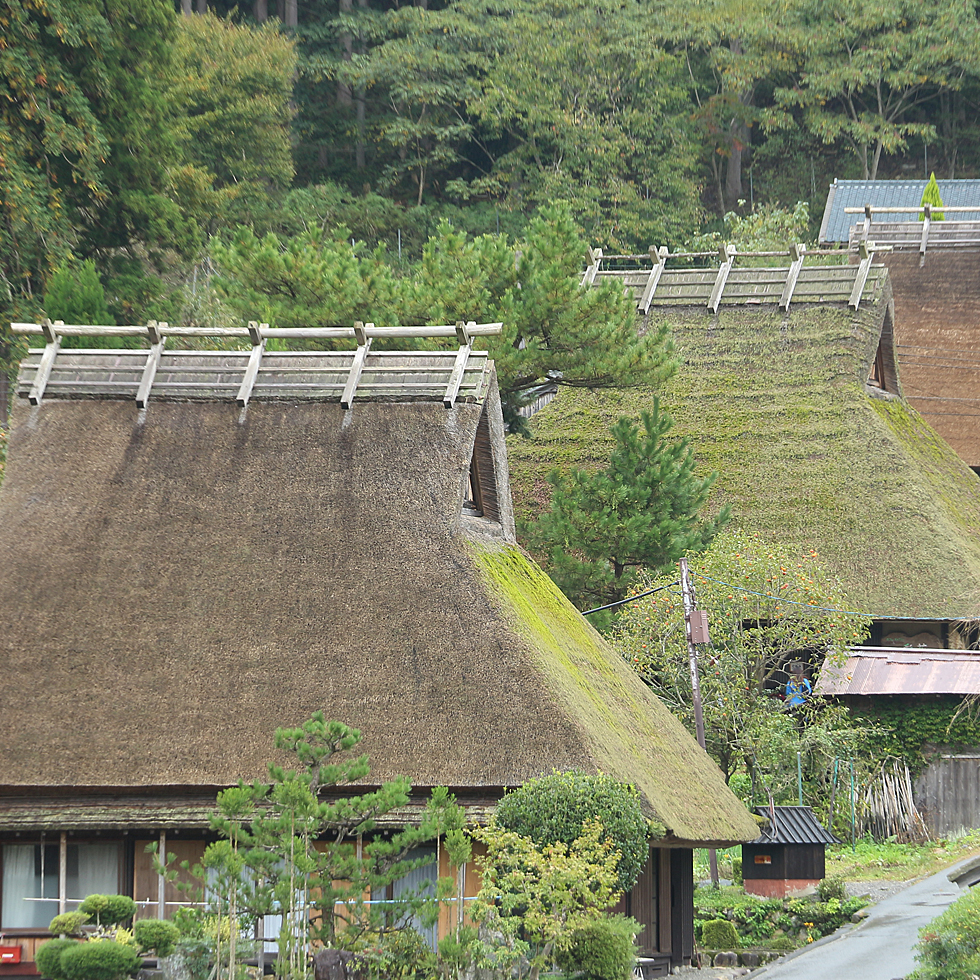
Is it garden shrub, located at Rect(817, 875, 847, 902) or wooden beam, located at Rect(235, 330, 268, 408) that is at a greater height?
wooden beam, located at Rect(235, 330, 268, 408)

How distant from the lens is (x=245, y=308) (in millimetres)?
28484

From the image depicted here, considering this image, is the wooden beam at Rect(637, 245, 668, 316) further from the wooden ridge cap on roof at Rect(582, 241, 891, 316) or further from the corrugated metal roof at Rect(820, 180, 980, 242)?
the corrugated metal roof at Rect(820, 180, 980, 242)

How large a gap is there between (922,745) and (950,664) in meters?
1.64

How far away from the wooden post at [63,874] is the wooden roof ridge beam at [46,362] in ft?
23.1

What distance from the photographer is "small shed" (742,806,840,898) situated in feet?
82.6

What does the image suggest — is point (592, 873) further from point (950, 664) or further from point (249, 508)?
point (950, 664)

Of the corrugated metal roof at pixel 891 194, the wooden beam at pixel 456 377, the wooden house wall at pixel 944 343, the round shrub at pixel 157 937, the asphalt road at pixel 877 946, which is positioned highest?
the corrugated metal roof at pixel 891 194

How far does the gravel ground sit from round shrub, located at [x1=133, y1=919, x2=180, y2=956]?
25.4ft

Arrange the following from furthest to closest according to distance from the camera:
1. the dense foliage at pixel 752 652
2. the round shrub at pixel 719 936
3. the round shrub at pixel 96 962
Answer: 1. the dense foliage at pixel 752 652
2. the round shrub at pixel 719 936
3. the round shrub at pixel 96 962

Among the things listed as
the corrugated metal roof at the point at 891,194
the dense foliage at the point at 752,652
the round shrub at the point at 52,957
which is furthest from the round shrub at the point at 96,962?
the corrugated metal roof at the point at 891,194

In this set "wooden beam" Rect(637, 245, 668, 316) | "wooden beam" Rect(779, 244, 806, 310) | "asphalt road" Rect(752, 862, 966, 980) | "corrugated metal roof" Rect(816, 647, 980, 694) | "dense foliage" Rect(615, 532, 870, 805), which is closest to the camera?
"asphalt road" Rect(752, 862, 966, 980)

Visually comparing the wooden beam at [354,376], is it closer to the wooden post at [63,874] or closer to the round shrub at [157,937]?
the wooden post at [63,874]

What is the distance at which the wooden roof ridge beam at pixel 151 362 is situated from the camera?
22734mm

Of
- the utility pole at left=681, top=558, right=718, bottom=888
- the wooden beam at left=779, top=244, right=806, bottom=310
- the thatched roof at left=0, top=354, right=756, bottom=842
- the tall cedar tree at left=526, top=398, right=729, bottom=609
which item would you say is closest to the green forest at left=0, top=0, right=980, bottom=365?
the wooden beam at left=779, top=244, right=806, bottom=310
